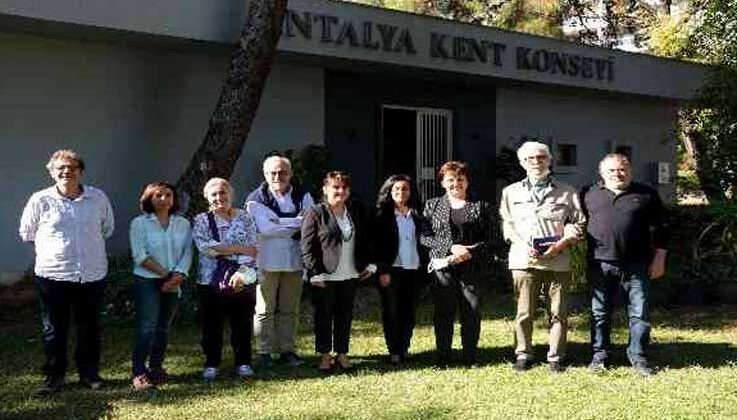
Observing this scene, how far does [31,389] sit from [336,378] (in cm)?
213

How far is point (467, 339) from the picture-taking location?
286 inches

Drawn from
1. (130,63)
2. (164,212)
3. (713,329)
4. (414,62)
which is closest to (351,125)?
(414,62)

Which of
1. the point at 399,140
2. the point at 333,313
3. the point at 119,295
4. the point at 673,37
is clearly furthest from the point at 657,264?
the point at 673,37

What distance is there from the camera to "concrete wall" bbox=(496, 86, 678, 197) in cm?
1686

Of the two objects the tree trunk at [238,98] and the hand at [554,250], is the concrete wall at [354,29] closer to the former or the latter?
the tree trunk at [238,98]

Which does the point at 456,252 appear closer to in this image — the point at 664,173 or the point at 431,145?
the point at 431,145

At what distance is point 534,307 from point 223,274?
2338 mm

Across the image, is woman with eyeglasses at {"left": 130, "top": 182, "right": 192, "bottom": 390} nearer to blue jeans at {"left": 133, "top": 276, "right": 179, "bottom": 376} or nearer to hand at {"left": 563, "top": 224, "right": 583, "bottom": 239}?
blue jeans at {"left": 133, "top": 276, "right": 179, "bottom": 376}

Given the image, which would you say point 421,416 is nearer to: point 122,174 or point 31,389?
point 31,389

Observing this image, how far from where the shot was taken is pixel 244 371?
6863 mm

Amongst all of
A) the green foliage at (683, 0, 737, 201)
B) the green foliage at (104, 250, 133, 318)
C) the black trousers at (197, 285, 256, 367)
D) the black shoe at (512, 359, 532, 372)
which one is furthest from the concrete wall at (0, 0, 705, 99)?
the black shoe at (512, 359, 532, 372)

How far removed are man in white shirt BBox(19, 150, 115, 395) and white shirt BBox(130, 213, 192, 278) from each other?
0.73 ft

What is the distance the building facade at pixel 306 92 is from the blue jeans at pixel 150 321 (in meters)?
4.49

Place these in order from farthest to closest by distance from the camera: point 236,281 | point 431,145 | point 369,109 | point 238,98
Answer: point 431,145
point 369,109
point 238,98
point 236,281
